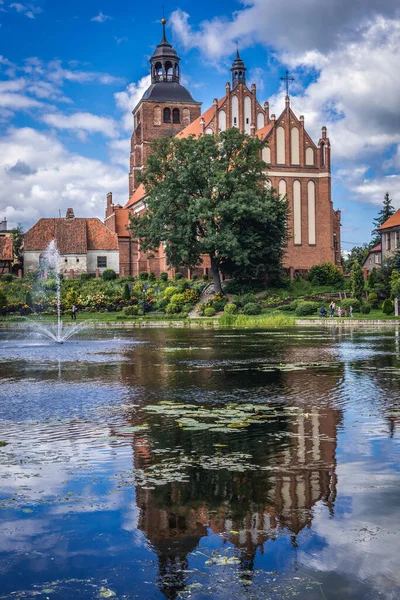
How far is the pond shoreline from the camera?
42344 mm

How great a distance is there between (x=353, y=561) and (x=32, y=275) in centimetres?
7371

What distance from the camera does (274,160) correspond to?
65.2m

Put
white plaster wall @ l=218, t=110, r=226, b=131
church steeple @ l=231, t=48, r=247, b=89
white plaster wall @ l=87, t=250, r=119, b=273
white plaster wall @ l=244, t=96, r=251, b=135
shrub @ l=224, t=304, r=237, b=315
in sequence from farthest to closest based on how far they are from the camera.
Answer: white plaster wall @ l=87, t=250, r=119, b=273 → church steeple @ l=231, t=48, r=247, b=89 → white plaster wall @ l=244, t=96, r=251, b=135 → white plaster wall @ l=218, t=110, r=226, b=131 → shrub @ l=224, t=304, r=237, b=315

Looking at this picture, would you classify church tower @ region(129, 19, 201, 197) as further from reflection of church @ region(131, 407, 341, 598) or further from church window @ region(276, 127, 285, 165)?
reflection of church @ region(131, 407, 341, 598)

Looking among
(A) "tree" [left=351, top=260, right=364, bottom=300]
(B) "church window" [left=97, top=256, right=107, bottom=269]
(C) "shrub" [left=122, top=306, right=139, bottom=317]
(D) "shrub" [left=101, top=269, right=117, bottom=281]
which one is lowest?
(C) "shrub" [left=122, top=306, right=139, bottom=317]

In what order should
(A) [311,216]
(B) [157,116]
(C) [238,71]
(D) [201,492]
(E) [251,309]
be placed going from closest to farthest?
(D) [201,492]
(E) [251,309]
(A) [311,216]
(C) [238,71]
(B) [157,116]

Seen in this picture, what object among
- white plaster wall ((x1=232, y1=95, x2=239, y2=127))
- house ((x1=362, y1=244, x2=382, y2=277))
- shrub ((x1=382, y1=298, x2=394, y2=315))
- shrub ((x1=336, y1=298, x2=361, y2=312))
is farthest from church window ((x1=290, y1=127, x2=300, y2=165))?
shrub ((x1=382, y1=298, x2=394, y2=315))

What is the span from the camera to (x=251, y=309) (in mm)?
49531

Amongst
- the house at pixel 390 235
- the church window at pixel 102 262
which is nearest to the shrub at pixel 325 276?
the house at pixel 390 235

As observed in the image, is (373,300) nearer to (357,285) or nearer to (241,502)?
(357,285)

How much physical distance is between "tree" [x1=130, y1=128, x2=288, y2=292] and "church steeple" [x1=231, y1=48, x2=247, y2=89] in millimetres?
19326

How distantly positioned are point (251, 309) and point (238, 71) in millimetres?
34107

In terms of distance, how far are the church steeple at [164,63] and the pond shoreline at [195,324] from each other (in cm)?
4494

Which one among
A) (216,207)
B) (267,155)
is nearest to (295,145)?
(267,155)
